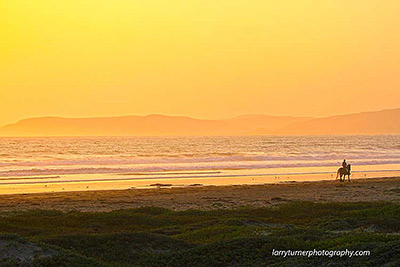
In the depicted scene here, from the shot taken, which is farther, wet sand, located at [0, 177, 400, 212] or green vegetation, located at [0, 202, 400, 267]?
wet sand, located at [0, 177, 400, 212]

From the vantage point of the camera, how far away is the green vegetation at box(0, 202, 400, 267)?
10.7 metres

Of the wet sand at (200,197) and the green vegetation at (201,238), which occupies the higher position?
the green vegetation at (201,238)

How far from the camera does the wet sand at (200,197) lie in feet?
81.7

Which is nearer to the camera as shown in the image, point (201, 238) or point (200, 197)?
point (201, 238)

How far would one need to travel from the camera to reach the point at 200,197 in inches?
1101

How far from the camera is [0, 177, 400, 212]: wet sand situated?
24.9m

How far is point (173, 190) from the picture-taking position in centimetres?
3209

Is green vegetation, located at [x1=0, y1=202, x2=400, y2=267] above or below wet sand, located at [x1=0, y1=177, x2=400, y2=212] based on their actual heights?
above

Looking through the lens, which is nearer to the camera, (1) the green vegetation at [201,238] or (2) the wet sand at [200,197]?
(1) the green vegetation at [201,238]

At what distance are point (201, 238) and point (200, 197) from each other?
13658 millimetres

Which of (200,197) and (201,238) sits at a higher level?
(201,238)

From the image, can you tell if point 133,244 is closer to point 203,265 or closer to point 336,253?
point 203,265

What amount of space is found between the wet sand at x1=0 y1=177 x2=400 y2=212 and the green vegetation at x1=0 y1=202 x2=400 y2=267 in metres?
4.93

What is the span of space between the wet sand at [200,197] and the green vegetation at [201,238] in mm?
4934
